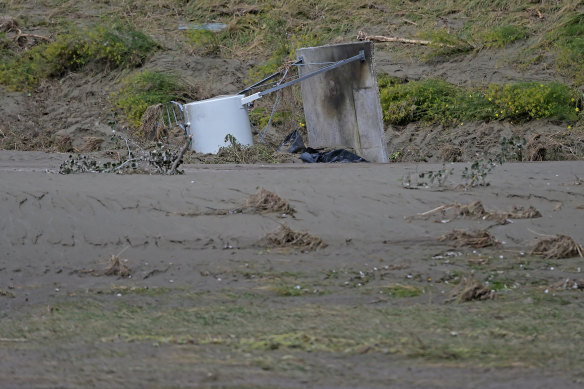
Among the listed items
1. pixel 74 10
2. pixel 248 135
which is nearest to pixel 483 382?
pixel 248 135

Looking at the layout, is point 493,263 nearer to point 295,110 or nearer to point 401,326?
point 401,326

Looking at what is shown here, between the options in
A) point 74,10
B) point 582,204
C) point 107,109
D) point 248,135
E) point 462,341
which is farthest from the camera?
point 74,10

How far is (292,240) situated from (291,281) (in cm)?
61

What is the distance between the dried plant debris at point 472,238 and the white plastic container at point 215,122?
5.29m

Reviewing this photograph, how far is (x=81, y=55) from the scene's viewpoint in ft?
45.5

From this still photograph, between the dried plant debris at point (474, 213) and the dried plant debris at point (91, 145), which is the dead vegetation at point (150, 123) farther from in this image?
the dried plant debris at point (474, 213)

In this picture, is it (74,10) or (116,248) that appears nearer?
(116,248)

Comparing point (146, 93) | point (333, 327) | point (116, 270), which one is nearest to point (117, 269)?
point (116, 270)

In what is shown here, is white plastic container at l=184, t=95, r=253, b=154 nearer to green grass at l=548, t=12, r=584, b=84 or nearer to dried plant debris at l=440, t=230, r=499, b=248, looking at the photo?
green grass at l=548, t=12, r=584, b=84

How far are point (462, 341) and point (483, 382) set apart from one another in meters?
0.56

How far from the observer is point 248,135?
10523mm

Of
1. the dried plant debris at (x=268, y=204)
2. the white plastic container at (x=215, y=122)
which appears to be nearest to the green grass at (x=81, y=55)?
the white plastic container at (x=215, y=122)

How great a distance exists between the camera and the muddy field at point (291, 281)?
3.19 meters

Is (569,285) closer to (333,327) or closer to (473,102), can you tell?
(333,327)
